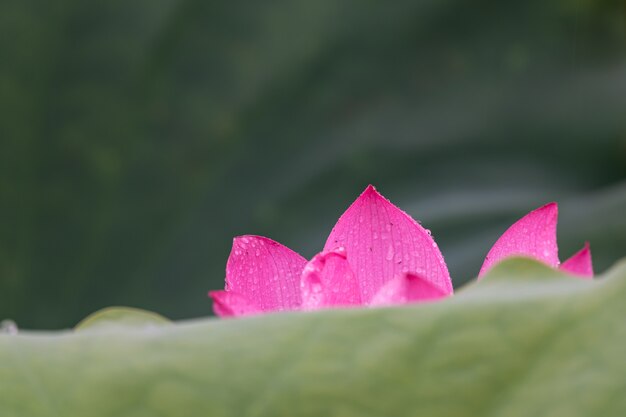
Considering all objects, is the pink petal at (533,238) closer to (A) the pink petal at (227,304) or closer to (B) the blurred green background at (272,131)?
(A) the pink petal at (227,304)

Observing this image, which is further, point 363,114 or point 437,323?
point 363,114

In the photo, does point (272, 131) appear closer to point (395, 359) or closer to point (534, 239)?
point (534, 239)

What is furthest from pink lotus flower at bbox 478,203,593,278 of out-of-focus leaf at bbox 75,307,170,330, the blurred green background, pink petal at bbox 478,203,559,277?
the blurred green background

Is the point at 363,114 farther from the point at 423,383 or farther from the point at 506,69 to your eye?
the point at 423,383

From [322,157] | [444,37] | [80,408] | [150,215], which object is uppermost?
[444,37]

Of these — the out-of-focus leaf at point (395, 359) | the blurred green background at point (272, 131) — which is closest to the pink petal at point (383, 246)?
the out-of-focus leaf at point (395, 359)

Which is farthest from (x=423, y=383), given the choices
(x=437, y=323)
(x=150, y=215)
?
(x=150, y=215)

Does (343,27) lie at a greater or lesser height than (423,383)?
greater
